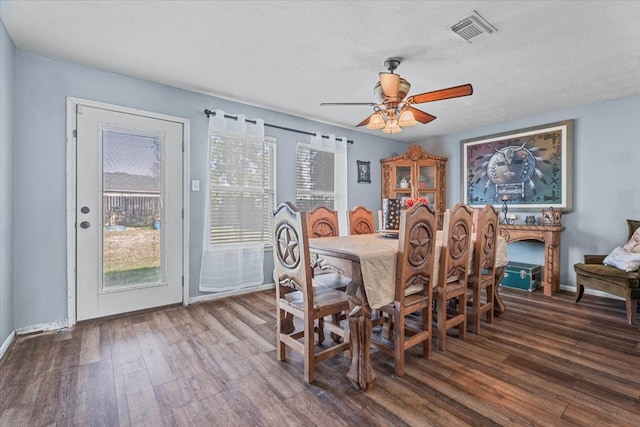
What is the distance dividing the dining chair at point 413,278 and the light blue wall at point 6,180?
2.74 m

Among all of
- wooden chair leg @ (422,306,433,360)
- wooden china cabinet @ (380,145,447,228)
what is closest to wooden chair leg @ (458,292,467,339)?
wooden chair leg @ (422,306,433,360)

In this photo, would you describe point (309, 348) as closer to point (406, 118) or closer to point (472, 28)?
point (406, 118)

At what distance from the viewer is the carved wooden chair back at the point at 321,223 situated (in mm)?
2920

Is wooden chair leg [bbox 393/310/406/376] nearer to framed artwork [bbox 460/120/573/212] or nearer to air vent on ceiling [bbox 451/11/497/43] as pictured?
air vent on ceiling [bbox 451/11/497/43]

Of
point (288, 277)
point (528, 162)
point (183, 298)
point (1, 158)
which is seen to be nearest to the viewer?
point (288, 277)

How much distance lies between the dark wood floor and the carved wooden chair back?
0.98m

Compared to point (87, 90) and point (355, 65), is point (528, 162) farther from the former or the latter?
point (87, 90)

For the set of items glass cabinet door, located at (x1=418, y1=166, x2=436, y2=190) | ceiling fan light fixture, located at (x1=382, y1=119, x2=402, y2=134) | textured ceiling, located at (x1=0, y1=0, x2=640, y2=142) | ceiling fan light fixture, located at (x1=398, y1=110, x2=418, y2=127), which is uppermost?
textured ceiling, located at (x1=0, y1=0, x2=640, y2=142)

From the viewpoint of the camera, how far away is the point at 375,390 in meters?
1.75

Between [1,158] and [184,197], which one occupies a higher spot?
[1,158]

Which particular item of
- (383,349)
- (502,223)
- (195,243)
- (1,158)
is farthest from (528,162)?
(1,158)

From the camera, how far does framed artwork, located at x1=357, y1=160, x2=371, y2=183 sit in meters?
5.12

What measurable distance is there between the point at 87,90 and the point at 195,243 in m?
1.75

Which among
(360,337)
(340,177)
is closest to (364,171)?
(340,177)
